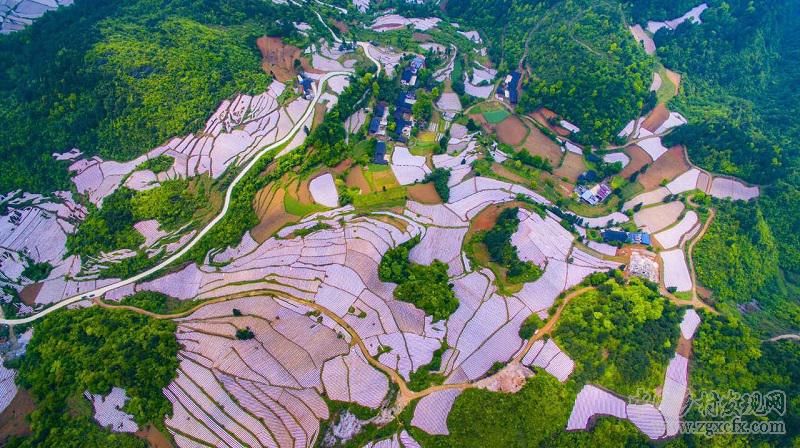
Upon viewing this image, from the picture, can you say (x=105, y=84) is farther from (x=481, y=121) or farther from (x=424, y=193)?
(x=481, y=121)

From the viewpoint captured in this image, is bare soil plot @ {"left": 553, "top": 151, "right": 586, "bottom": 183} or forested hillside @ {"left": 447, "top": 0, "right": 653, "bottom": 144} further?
forested hillside @ {"left": 447, "top": 0, "right": 653, "bottom": 144}

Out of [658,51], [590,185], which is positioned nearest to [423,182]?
[590,185]

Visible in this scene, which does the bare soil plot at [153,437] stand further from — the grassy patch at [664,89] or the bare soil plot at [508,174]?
the grassy patch at [664,89]

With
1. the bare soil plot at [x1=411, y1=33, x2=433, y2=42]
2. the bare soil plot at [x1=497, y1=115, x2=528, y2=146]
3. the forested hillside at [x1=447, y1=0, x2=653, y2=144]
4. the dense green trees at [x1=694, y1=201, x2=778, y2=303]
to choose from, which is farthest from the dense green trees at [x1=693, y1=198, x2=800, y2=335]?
the bare soil plot at [x1=411, y1=33, x2=433, y2=42]

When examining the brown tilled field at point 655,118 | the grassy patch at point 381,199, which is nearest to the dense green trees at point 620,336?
the grassy patch at point 381,199

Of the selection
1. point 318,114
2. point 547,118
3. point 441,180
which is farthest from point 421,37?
point 441,180

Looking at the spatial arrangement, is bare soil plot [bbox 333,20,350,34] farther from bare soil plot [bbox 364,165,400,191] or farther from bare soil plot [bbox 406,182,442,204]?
bare soil plot [bbox 406,182,442,204]

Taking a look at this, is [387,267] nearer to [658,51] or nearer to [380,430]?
[380,430]
